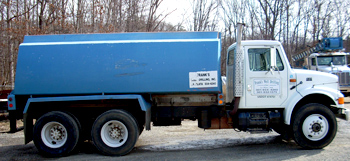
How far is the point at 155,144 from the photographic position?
766 cm

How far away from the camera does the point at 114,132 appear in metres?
6.56

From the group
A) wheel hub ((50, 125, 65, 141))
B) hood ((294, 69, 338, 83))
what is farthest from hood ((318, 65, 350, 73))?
wheel hub ((50, 125, 65, 141))

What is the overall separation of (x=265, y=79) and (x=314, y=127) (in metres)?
1.58

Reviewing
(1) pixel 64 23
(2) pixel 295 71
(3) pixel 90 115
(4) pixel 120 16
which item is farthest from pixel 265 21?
(3) pixel 90 115

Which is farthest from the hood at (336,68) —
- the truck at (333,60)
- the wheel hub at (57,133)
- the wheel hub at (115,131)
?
the wheel hub at (57,133)

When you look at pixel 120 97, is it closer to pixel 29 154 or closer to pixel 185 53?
pixel 185 53

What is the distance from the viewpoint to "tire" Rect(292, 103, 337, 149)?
658 centimetres

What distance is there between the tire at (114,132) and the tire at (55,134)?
19.7 inches

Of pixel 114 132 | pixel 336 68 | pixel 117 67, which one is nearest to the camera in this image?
pixel 117 67

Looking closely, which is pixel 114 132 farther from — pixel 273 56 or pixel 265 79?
pixel 273 56

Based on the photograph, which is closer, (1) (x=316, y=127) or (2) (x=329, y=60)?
(1) (x=316, y=127)

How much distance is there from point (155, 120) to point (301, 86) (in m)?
3.65

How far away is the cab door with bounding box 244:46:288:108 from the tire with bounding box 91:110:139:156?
2790 millimetres

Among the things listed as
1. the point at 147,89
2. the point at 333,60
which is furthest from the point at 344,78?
the point at 147,89
